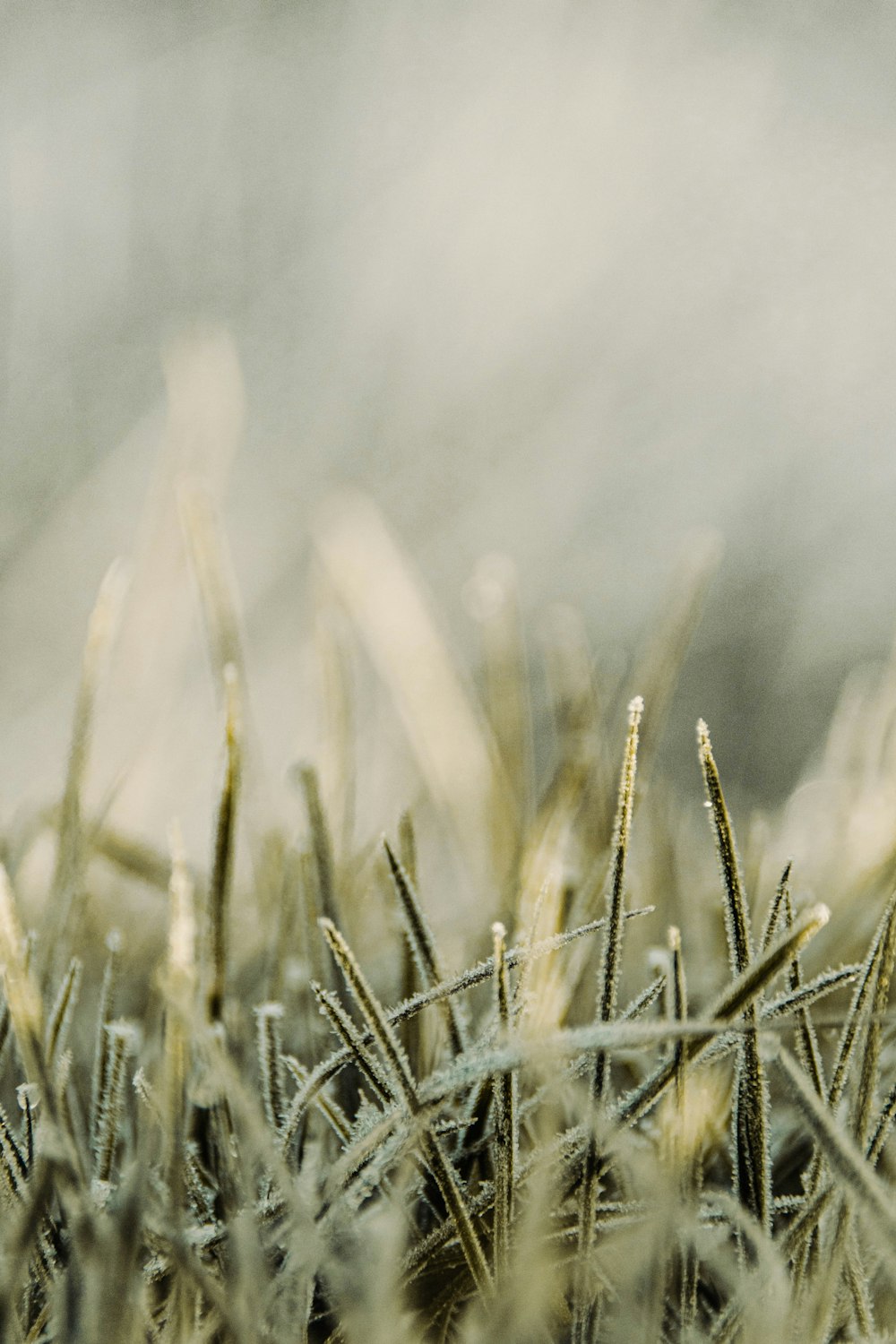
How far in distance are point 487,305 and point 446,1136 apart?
3.80 ft

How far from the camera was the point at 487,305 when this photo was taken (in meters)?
1.23

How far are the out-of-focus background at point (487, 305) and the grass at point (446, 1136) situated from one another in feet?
2.30

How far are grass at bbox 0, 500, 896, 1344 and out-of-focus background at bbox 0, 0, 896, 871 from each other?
702 mm

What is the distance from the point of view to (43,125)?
122 cm

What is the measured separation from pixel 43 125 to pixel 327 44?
41cm

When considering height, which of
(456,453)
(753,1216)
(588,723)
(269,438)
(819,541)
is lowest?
(753,1216)

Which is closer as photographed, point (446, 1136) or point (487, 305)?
point (446, 1136)

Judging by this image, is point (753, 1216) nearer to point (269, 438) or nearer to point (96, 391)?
point (269, 438)

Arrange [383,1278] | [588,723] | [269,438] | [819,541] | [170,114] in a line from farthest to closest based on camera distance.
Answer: [170,114] < [269,438] < [819,541] < [588,723] < [383,1278]

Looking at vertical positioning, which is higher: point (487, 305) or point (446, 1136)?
point (487, 305)

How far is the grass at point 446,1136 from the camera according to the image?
14 cm

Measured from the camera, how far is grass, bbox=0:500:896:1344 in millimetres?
141

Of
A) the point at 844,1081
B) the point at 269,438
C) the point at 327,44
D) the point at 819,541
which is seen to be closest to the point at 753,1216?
the point at 844,1081

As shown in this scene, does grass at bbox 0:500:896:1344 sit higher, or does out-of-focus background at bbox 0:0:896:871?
out-of-focus background at bbox 0:0:896:871
